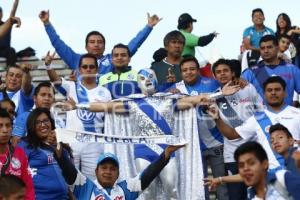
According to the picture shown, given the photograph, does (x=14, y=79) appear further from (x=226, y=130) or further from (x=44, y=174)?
(x=226, y=130)

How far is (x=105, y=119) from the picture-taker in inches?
432

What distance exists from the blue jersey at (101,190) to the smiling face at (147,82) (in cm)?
162

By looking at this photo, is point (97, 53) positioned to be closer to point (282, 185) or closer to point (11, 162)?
point (11, 162)

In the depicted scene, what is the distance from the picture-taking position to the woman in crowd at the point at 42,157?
9203 mm

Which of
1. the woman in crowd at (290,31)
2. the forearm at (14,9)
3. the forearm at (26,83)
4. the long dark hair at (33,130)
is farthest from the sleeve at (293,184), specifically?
the woman in crowd at (290,31)

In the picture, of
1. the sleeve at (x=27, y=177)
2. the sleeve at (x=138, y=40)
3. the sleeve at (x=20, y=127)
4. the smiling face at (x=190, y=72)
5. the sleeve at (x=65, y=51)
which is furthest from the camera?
the sleeve at (x=138, y=40)

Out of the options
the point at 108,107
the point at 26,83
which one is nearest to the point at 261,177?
the point at 108,107

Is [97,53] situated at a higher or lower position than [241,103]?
higher

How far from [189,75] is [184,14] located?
2.75 m

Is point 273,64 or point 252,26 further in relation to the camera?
point 252,26

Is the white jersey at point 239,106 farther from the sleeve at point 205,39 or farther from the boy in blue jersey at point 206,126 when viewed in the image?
the sleeve at point 205,39

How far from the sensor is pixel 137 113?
35.0 feet

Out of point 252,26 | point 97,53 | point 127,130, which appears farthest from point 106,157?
point 252,26

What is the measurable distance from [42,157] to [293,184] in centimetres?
309
